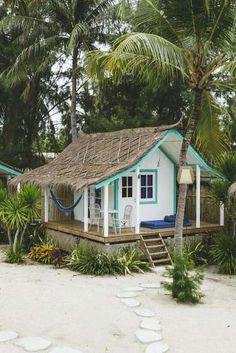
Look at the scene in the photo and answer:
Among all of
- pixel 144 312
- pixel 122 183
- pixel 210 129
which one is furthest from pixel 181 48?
pixel 144 312

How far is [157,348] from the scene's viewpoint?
6027mm

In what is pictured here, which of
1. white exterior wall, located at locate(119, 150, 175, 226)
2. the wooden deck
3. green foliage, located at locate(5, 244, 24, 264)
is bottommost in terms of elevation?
green foliage, located at locate(5, 244, 24, 264)

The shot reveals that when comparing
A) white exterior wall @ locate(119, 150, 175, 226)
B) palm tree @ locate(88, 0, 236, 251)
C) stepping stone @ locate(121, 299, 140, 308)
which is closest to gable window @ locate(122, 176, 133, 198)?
white exterior wall @ locate(119, 150, 175, 226)

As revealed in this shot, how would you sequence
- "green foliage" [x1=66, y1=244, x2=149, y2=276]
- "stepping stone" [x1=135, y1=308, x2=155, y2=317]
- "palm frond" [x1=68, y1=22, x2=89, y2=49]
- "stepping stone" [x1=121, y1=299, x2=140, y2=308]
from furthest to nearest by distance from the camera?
"palm frond" [x1=68, y1=22, x2=89, y2=49]
"green foliage" [x1=66, y1=244, x2=149, y2=276]
"stepping stone" [x1=121, y1=299, x2=140, y2=308]
"stepping stone" [x1=135, y1=308, x2=155, y2=317]

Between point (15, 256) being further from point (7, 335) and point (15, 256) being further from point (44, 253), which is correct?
point (7, 335)

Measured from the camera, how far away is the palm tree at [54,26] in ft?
61.2

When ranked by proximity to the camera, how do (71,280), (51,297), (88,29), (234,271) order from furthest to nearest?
(88,29) → (234,271) → (71,280) → (51,297)

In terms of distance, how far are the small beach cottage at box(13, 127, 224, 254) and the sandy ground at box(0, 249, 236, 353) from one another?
2.28 m

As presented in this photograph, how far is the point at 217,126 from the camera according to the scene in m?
11.3

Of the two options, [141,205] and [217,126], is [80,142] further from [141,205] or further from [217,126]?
[217,126]

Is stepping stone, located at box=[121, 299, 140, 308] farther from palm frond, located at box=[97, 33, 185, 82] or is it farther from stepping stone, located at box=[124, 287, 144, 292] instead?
palm frond, located at box=[97, 33, 185, 82]

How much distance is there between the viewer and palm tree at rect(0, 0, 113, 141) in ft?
61.2

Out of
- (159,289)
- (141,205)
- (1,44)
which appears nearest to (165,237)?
→ (141,205)

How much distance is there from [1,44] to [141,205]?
13.9 m
